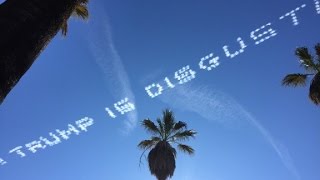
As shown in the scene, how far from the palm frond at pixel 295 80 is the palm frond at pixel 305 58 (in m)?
0.56

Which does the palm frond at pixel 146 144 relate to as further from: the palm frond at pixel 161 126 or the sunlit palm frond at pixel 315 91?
the sunlit palm frond at pixel 315 91

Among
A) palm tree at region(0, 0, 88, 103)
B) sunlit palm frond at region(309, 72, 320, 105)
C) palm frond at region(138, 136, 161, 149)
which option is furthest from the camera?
palm frond at region(138, 136, 161, 149)

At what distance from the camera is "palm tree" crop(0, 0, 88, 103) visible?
235cm

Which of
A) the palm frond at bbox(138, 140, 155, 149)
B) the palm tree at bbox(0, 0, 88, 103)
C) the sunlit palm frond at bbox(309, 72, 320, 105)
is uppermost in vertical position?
the palm frond at bbox(138, 140, 155, 149)

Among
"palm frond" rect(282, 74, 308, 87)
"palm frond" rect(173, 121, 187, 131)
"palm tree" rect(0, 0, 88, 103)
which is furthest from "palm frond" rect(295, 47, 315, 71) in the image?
"palm tree" rect(0, 0, 88, 103)

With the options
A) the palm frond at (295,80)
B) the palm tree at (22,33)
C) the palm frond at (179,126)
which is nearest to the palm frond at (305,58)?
the palm frond at (295,80)

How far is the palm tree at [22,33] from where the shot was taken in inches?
92.5

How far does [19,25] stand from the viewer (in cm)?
247

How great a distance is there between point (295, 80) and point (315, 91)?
2366 millimetres

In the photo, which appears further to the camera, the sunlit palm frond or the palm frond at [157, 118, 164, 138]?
the palm frond at [157, 118, 164, 138]

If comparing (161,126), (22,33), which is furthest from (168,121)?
(22,33)

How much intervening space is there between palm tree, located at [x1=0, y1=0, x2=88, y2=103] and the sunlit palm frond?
18.4 meters

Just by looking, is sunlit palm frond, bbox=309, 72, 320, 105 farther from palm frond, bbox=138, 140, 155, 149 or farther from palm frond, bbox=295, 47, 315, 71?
palm frond, bbox=138, 140, 155, 149

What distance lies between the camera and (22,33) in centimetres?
249
